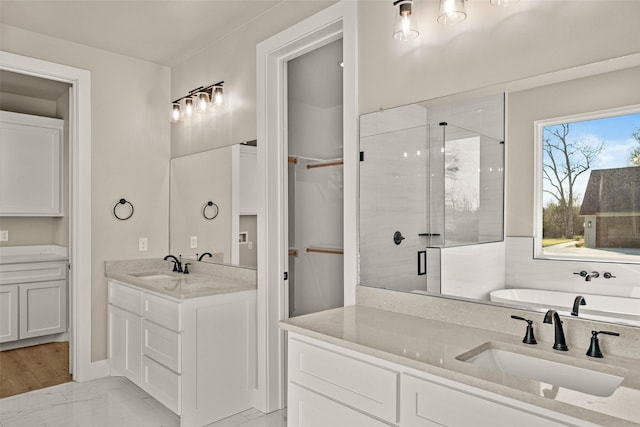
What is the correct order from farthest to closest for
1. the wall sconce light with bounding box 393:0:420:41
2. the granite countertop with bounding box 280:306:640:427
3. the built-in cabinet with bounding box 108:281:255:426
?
the built-in cabinet with bounding box 108:281:255:426 < the wall sconce light with bounding box 393:0:420:41 < the granite countertop with bounding box 280:306:640:427

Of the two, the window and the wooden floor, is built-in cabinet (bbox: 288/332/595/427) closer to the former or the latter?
the window

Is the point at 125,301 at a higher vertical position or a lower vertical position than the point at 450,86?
lower

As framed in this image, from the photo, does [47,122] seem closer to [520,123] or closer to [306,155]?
[306,155]

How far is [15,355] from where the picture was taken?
405 cm

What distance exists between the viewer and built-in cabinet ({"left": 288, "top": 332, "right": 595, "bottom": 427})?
3.97ft

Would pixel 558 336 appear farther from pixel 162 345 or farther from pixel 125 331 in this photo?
pixel 125 331

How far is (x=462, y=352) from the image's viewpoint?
4.84ft

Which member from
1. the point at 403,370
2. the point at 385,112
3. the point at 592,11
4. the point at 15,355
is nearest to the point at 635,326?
the point at 403,370

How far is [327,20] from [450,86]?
93 centimetres

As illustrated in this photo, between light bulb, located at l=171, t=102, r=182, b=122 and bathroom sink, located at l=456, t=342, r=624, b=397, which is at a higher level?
light bulb, located at l=171, t=102, r=182, b=122

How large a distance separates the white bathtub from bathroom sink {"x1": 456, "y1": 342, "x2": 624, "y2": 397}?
23 centimetres

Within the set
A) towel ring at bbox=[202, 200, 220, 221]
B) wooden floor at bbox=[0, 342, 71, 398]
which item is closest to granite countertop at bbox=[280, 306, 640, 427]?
towel ring at bbox=[202, 200, 220, 221]

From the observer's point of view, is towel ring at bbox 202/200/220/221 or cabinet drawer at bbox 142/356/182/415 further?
towel ring at bbox 202/200/220/221

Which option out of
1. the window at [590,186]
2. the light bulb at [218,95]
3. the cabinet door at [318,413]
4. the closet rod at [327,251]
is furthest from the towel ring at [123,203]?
the window at [590,186]
